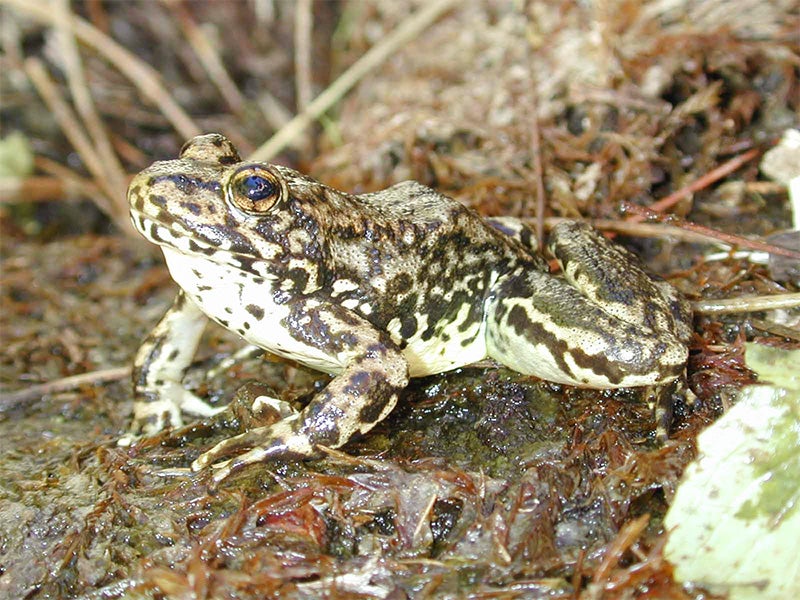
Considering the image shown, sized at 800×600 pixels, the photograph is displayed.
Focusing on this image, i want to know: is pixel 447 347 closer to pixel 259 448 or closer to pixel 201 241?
pixel 259 448

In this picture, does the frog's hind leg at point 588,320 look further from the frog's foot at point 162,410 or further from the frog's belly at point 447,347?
the frog's foot at point 162,410

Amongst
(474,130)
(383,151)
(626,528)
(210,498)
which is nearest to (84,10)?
(383,151)

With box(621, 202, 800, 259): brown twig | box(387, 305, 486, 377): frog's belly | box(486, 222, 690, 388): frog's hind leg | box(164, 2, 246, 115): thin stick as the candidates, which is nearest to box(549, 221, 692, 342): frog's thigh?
box(486, 222, 690, 388): frog's hind leg

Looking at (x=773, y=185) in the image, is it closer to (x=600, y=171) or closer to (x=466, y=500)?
(x=600, y=171)

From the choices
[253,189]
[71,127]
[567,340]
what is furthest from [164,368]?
[71,127]

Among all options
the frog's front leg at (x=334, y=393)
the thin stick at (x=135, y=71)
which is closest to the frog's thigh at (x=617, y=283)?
the frog's front leg at (x=334, y=393)
